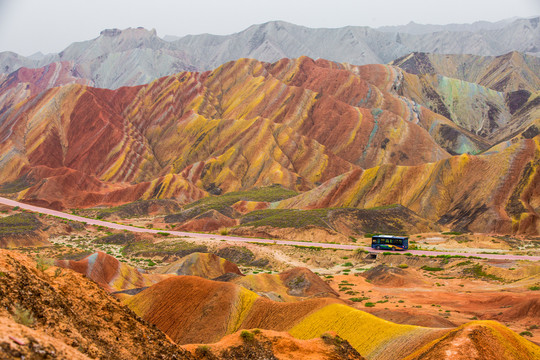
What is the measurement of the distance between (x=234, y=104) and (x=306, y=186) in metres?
49.6

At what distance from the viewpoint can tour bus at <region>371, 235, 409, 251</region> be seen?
60719mm

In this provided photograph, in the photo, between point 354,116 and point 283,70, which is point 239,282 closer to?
point 354,116

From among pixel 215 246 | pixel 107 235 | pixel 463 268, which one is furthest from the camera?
pixel 107 235

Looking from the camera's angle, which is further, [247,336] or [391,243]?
[391,243]

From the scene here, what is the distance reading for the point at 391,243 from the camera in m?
61.4

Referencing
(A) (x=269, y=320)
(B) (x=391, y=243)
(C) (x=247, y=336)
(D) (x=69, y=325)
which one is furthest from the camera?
(B) (x=391, y=243)

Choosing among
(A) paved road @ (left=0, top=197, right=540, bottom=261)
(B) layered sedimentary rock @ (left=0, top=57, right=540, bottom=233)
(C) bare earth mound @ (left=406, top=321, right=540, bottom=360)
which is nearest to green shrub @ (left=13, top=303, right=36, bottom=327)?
(C) bare earth mound @ (left=406, top=321, right=540, bottom=360)

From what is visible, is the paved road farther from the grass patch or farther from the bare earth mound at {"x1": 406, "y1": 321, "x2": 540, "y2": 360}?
the bare earth mound at {"x1": 406, "y1": 321, "x2": 540, "y2": 360}

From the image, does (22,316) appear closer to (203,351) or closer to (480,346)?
(203,351)

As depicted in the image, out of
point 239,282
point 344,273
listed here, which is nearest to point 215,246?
point 344,273

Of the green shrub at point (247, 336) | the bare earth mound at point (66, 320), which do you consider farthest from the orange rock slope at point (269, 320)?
the bare earth mound at point (66, 320)

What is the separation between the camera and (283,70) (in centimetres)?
16425

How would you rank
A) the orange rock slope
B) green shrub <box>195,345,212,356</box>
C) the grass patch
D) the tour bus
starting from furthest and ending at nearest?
the grass patch < the tour bus < the orange rock slope < green shrub <box>195,345,212,356</box>

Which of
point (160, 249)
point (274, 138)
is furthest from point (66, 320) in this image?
point (274, 138)
